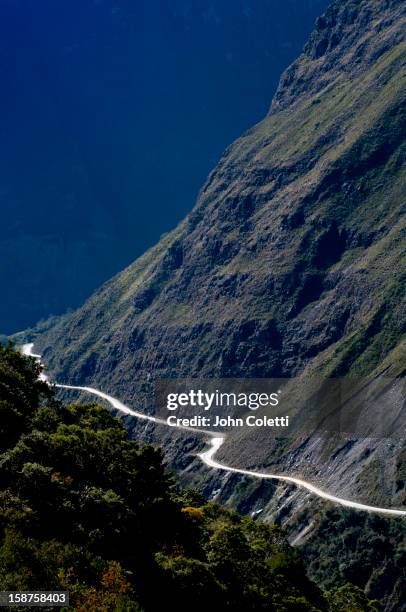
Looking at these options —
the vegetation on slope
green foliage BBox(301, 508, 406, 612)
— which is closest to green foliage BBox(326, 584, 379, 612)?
the vegetation on slope

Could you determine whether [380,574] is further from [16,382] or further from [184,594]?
[184,594]

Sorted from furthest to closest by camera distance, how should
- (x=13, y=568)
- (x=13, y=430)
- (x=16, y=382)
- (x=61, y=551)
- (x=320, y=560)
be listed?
(x=320, y=560) < (x=16, y=382) < (x=13, y=430) < (x=61, y=551) < (x=13, y=568)

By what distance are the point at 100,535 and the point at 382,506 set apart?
110939mm

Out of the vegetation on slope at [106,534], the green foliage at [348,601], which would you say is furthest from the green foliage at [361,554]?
the vegetation on slope at [106,534]

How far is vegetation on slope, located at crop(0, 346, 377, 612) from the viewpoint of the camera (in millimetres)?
47906

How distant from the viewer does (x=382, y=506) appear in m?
158

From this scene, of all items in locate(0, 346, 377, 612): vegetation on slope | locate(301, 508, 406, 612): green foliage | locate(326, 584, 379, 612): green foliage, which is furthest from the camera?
locate(301, 508, 406, 612): green foliage

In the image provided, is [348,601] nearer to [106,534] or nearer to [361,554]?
[106,534]

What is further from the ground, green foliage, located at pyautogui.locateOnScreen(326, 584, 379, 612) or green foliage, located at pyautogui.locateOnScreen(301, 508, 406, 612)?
green foliage, located at pyautogui.locateOnScreen(301, 508, 406, 612)

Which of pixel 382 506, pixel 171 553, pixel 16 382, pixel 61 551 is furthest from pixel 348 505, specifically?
pixel 61 551

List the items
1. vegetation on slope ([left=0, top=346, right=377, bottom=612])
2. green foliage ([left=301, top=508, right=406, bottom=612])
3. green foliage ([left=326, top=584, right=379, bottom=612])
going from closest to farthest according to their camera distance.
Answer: vegetation on slope ([left=0, top=346, right=377, bottom=612]) → green foliage ([left=326, top=584, right=379, bottom=612]) → green foliage ([left=301, top=508, right=406, bottom=612])

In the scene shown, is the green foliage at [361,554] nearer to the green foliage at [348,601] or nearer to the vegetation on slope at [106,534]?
the green foliage at [348,601]

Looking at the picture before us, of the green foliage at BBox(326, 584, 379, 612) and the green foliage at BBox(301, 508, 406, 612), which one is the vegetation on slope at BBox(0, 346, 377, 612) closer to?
the green foliage at BBox(326, 584, 379, 612)

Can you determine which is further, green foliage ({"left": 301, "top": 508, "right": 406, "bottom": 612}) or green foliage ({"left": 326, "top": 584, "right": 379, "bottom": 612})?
green foliage ({"left": 301, "top": 508, "right": 406, "bottom": 612})
